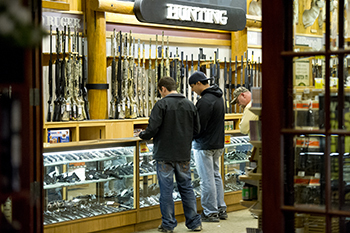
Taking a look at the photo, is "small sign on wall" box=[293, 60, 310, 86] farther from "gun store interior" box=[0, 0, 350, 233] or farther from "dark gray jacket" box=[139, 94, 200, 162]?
"dark gray jacket" box=[139, 94, 200, 162]

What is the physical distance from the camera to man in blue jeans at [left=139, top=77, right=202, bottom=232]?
4.65 metres

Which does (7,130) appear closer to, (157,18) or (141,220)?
(141,220)

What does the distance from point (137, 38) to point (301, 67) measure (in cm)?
497

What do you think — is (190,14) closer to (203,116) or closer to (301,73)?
(203,116)

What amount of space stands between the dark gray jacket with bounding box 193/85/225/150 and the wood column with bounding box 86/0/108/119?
70.0 inches

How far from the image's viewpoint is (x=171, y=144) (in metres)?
4.66

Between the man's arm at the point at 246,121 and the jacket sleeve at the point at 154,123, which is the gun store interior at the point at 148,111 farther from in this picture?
the jacket sleeve at the point at 154,123

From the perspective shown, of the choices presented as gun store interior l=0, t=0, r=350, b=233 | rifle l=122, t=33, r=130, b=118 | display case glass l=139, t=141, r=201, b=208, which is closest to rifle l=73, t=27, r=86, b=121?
gun store interior l=0, t=0, r=350, b=233

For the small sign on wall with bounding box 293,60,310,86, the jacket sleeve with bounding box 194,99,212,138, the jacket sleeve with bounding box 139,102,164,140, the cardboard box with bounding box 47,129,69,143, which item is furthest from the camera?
the cardboard box with bounding box 47,129,69,143

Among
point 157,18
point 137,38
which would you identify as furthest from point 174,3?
point 137,38

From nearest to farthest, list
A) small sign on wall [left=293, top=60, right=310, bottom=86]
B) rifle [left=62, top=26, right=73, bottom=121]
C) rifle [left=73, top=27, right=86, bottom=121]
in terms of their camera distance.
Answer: small sign on wall [left=293, top=60, right=310, bottom=86], rifle [left=62, top=26, right=73, bottom=121], rifle [left=73, top=27, right=86, bottom=121]

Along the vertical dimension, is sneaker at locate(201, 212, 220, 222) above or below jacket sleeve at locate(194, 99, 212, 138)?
below

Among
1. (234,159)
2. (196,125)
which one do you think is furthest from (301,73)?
(234,159)

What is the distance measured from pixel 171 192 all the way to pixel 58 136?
1.75 m
